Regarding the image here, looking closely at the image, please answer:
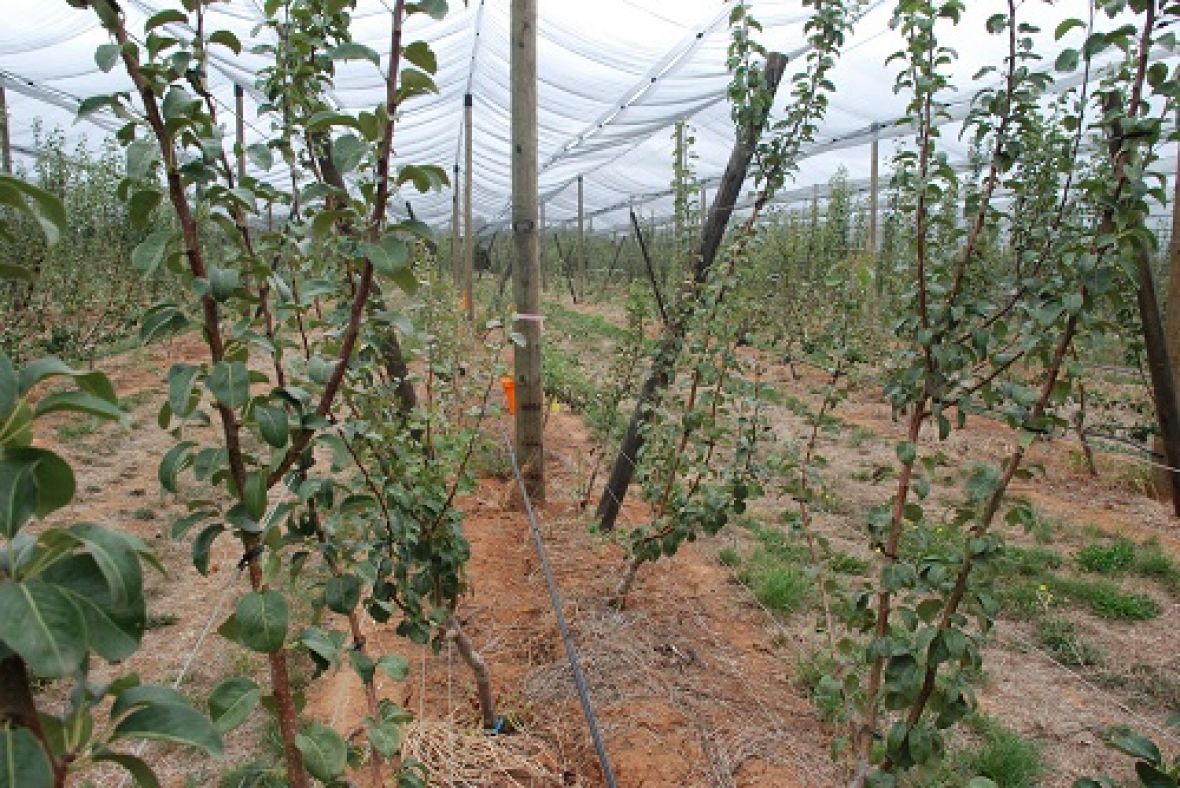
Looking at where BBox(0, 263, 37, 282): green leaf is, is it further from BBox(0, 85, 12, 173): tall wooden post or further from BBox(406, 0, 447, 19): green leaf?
BBox(0, 85, 12, 173): tall wooden post

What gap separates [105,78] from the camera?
9555mm

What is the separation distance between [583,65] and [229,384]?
8.72m

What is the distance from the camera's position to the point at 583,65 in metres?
8.84

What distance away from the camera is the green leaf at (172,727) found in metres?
0.67

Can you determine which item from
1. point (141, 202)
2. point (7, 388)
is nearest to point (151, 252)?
point (141, 202)

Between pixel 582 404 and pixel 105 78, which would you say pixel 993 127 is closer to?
pixel 582 404

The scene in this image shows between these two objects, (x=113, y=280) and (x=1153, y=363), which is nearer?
(x=1153, y=363)

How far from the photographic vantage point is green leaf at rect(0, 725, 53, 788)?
0.56 metres

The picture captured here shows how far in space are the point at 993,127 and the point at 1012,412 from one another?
61 centimetres

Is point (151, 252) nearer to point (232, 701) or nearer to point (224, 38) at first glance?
point (224, 38)

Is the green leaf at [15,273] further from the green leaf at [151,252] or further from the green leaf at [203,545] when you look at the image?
the green leaf at [203,545]

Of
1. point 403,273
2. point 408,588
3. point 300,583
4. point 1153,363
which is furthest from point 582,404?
point 403,273

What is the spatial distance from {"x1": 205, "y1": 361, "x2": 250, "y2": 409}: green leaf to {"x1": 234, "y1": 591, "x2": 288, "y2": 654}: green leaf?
Result: 0.23 metres

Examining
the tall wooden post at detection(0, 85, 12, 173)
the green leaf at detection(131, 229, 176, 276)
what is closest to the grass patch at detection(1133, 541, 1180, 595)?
the green leaf at detection(131, 229, 176, 276)
